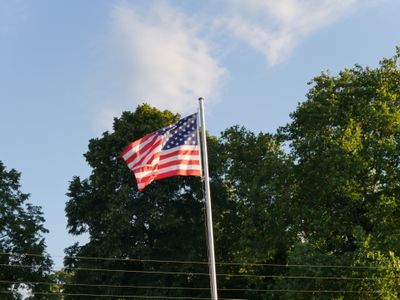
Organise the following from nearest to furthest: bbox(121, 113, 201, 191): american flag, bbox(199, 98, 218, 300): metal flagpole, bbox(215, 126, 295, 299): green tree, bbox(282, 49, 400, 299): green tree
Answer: bbox(199, 98, 218, 300): metal flagpole
bbox(121, 113, 201, 191): american flag
bbox(282, 49, 400, 299): green tree
bbox(215, 126, 295, 299): green tree

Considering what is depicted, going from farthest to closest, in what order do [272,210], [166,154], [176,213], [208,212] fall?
1. [176,213]
2. [272,210]
3. [166,154]
4. [208,212]

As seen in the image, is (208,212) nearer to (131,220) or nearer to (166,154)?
(166,154)

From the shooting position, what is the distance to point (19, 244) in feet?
135

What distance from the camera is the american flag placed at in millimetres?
17203

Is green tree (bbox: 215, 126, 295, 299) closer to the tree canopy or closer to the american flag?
the tree canopy

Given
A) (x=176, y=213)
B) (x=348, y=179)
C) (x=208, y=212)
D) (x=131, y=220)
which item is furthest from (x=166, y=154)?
(x=176, y=213)

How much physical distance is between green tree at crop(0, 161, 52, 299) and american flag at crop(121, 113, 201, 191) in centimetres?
2458

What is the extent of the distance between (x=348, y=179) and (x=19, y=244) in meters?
23.0

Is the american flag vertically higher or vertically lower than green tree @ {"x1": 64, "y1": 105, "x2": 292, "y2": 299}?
lower

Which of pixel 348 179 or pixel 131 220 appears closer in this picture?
pixel 348 179

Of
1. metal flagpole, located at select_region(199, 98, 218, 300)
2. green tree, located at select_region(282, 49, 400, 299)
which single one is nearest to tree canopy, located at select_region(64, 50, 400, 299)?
green tree, located at select_region(282, 49, 400, 299)

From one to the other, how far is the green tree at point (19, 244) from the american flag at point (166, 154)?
24.6m

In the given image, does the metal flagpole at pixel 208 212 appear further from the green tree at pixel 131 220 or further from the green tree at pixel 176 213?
the green tree at pixel 131 220

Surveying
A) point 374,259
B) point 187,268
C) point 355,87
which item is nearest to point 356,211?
point 374,259
